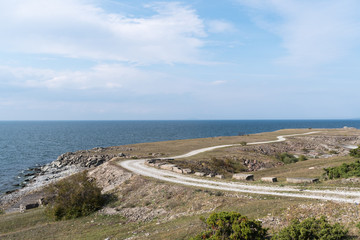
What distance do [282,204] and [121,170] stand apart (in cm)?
2159

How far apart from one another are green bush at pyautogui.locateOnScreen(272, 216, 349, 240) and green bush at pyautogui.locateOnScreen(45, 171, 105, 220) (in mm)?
18004

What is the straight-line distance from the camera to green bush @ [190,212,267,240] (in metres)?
10.3

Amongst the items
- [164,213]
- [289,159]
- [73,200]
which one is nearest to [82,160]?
[73,200]

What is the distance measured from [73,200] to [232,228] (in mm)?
17817

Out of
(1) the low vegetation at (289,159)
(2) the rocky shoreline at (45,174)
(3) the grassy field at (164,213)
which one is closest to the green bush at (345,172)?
(3) the grassy field at (164,213)

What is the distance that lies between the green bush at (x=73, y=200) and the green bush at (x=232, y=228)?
15403mm

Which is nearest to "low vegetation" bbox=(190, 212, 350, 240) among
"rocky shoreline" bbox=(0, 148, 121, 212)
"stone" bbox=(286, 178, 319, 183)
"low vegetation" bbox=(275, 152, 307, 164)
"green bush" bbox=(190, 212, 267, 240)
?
"green bush" bbox=(190, 212, 267, 240)

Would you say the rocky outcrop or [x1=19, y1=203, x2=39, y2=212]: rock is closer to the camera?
[x1=19, y1=203, x2=39, y2=212]: rock

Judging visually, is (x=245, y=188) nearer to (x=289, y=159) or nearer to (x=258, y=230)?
(x=258, y=230)

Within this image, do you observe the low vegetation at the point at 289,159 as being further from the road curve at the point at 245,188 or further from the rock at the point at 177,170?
the road curve at the point at 245,188

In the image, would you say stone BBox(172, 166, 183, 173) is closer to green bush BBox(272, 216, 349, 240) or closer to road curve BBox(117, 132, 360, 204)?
road curve BBox(117, 132, 360, 204)

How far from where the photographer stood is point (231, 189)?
21.5 meters

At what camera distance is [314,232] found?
991 cm

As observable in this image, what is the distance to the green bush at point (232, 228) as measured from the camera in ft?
33.8
